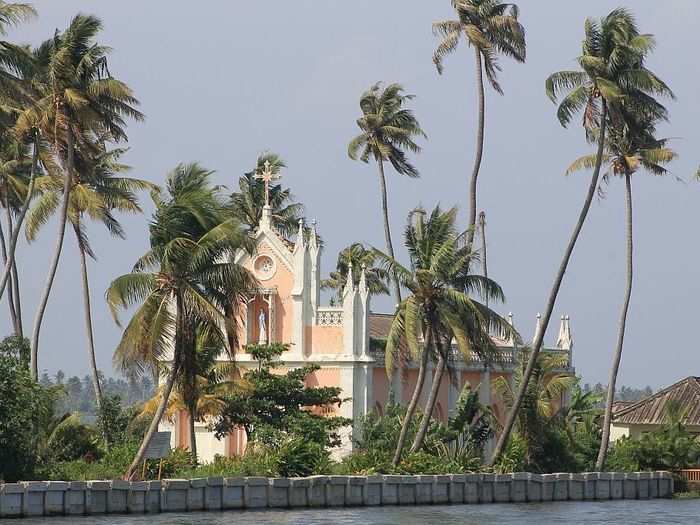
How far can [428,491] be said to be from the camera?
55500 millimetres

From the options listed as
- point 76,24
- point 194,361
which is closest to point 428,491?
point 194,361

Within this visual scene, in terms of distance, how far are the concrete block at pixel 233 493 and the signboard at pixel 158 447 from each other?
2.44 metres

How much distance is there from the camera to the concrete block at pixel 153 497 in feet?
159

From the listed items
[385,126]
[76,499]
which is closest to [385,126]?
[385,126]

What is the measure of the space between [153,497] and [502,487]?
45.1ft

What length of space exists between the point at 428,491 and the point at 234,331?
10.2m

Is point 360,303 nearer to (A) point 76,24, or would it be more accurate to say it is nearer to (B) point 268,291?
(B) point 268,291

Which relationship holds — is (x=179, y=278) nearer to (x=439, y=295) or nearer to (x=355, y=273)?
(x=439, y=295)

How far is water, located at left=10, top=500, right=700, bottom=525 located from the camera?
46.6 metres

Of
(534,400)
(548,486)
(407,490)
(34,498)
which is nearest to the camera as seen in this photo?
(34,498)

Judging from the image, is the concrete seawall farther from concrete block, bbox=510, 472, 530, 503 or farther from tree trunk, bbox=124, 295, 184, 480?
tree trunk, bbox=124, 295, 184, 480

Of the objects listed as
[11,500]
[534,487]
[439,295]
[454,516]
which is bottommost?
[454,516]

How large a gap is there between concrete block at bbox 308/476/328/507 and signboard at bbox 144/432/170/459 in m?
4.46

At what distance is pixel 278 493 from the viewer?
51562mm
